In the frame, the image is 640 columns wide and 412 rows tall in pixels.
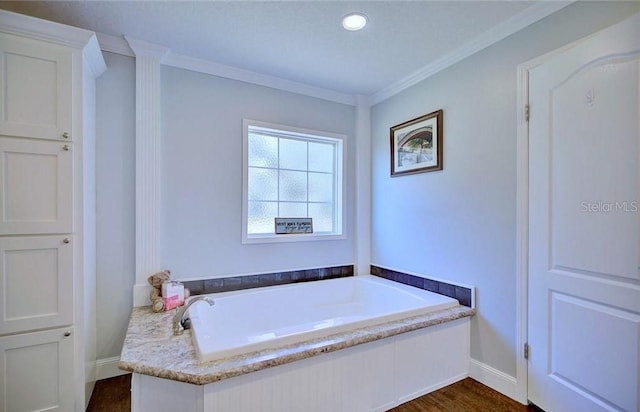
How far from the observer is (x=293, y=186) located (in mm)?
2936

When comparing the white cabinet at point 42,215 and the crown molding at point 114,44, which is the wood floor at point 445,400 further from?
the crown molding at point 114,44

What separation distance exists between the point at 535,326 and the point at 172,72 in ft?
10.00

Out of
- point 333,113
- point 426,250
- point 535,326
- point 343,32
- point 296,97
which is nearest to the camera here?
point 535,326

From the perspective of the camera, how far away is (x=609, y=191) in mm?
1482

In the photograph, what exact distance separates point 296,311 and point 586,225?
2.05 metres

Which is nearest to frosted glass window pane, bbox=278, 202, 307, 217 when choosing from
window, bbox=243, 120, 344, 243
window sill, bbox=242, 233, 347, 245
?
window, bbox=243, 120, 344, 243

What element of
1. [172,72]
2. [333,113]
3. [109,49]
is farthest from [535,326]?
[109,49]

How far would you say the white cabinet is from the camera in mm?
1562

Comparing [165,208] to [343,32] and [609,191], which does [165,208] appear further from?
[609,191]

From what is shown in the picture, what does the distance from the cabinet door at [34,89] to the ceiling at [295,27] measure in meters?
0.36

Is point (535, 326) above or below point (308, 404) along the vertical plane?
above

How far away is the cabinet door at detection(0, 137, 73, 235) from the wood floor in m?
1.11

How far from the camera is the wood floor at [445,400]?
1813 millimetres

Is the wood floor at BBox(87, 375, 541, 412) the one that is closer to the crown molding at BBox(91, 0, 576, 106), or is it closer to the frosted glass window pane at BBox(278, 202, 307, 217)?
the frosted glass window pane at BBox(278, 202, 307, 217)
